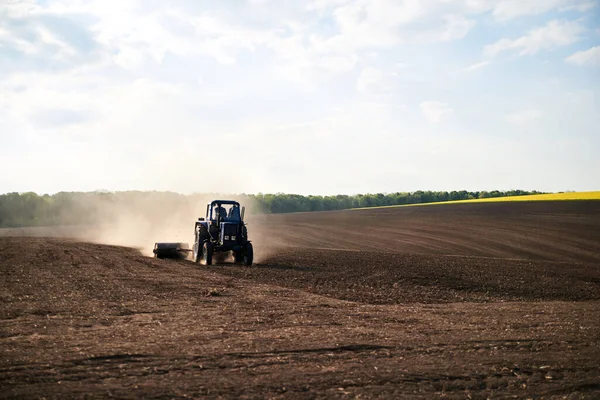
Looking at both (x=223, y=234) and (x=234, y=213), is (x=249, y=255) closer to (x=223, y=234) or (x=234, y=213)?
(x=223, y=234)

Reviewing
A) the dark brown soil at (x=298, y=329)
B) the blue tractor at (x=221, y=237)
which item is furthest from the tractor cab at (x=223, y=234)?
the dark brown soil at (x=298, y=329)

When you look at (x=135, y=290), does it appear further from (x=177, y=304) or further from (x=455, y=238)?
(x=455, y=238)

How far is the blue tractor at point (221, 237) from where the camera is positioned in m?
23.3

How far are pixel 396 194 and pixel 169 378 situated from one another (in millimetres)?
93203

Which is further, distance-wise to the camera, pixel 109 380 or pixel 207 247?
pixel 207 247

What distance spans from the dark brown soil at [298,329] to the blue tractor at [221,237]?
0.93 m

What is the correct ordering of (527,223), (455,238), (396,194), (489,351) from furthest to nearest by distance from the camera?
(396,194) < (527,223) < (455,238) < (489,351)

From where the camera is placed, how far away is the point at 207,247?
2322cm

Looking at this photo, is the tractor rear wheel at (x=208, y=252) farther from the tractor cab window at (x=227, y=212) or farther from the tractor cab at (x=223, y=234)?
the tractor cab window at (x=227, y=212)

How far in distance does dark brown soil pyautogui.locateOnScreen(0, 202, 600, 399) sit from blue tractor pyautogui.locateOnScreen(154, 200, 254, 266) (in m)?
0.93

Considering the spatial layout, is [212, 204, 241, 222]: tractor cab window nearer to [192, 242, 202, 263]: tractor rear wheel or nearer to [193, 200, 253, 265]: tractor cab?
[193, 200, 253, 265]: tractor cab

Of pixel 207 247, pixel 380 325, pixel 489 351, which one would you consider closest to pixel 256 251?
pixel 207 247

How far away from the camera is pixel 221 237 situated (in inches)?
928

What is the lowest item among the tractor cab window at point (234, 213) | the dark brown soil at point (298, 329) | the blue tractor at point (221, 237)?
the dark brown soil at point (298, 329)
